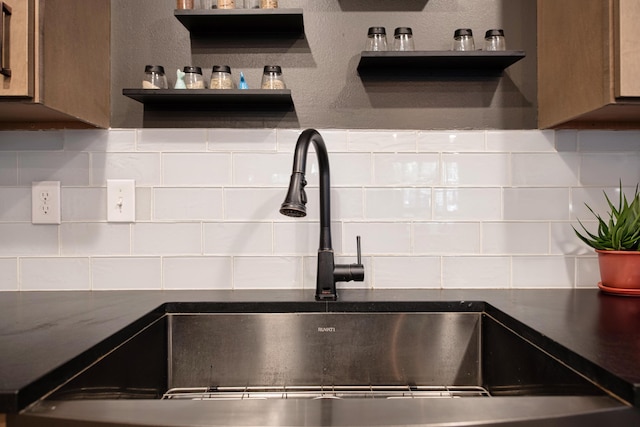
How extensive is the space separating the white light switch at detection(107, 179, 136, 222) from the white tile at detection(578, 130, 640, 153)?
1223 mm

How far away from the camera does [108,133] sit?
139 centimetres

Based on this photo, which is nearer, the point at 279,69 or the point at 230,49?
the point at 279,69

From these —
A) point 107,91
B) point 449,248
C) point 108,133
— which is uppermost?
point 107,91

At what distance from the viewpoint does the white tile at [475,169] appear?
140 centimetres

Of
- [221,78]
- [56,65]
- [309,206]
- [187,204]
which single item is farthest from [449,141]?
[56,65]

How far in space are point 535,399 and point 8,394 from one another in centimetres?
60

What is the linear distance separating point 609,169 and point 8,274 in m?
1.64

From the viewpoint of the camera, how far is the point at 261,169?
1.39 m

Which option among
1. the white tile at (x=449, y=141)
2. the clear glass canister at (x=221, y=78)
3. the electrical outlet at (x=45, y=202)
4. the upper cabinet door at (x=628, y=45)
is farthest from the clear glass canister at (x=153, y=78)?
the upper cabinet door at (x=628, y=45)

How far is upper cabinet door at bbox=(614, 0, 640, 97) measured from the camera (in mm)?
1062

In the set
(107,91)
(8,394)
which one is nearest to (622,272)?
(8,394)

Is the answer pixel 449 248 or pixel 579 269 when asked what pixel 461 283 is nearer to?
pixel 449 248

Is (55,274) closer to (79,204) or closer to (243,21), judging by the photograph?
(79,204)

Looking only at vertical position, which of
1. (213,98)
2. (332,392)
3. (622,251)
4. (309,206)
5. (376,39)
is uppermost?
(376,39)
